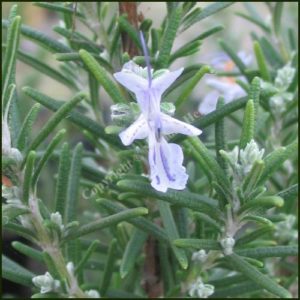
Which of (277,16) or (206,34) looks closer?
(206,34)

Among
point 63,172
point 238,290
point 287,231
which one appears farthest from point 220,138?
point 287,231

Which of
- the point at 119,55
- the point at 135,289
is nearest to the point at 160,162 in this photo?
the point at 119,55

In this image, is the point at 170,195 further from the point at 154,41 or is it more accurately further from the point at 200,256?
the point at 154,41

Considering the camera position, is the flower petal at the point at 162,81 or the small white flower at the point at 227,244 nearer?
the flower petal at the point at 162,81

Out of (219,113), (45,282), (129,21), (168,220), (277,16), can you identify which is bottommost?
(45,282)

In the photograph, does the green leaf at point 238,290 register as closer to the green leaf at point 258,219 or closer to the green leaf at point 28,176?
the green leaf at point 258,219

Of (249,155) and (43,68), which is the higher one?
(43,68)

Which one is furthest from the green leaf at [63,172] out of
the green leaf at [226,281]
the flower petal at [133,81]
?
the green leaf at [226,281]
